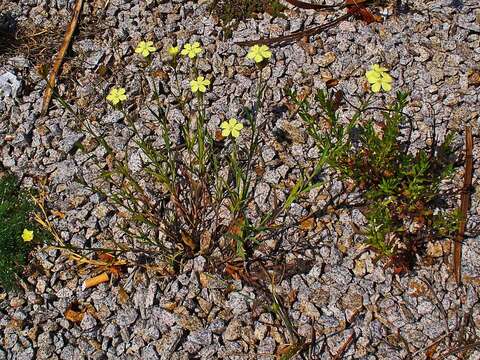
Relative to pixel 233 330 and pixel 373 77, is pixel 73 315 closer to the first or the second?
pixel 233 330

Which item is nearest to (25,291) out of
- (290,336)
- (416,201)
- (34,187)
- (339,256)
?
(34,187)

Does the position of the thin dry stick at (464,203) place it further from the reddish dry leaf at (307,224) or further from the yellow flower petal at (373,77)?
the yellow flower petal at (373,77)

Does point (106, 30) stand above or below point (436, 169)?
below

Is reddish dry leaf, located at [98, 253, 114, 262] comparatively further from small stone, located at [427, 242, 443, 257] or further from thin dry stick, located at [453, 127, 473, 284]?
thin dry stick, located at [453, 127, 473, 284]

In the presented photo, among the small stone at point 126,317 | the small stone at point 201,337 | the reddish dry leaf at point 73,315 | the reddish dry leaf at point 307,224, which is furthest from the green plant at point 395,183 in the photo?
the reddish dry leaf at point 73,315

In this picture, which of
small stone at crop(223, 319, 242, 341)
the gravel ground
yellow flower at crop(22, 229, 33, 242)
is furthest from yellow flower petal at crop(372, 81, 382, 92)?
yellow flower at crop(22, 229, 33, 242)

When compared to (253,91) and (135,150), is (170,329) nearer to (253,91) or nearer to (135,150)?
(135,150)

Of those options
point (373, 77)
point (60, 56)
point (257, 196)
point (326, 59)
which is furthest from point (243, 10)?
point (373, 77)

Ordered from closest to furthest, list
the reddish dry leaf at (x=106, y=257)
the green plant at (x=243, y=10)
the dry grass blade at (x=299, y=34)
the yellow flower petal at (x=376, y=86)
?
the yellow flower petal at (x=376, y=86) < the reddish dry leaf at (x=106, y=257) < the dry grass blade at (x=299, y=34) < the green plant at (x=243, y=10)
